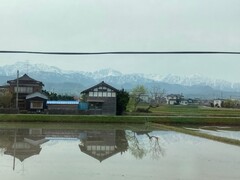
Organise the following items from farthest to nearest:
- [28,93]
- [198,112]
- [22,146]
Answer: [198,112] < [28,93] < [22,146]

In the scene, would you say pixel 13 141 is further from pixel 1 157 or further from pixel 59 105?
pixel 59 105

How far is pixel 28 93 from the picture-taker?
118 ft

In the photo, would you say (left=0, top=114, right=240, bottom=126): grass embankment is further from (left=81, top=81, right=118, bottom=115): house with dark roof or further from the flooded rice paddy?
the flooded rice paddy

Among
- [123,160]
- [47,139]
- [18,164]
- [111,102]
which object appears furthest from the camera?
[111,102]

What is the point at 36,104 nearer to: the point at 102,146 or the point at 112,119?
the point at 112,119

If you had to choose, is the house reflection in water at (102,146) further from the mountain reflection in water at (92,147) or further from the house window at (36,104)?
the house window at (36,104)

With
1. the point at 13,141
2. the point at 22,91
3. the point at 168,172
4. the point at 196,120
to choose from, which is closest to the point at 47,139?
the point at 13,141

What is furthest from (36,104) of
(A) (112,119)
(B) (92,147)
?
(B) (92,147)

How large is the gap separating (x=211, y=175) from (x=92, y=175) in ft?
8.75

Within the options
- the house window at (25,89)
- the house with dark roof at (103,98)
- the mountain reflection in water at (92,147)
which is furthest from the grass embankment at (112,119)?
the house window at (25,89)

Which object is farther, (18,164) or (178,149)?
(178,149)

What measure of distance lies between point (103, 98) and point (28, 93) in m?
7.44

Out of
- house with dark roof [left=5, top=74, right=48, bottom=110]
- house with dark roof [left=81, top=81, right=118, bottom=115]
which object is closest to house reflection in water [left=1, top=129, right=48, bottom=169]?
house with dark roof [left=5, top=74, right=48, bottom=110]

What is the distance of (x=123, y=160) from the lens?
34.5 ft
